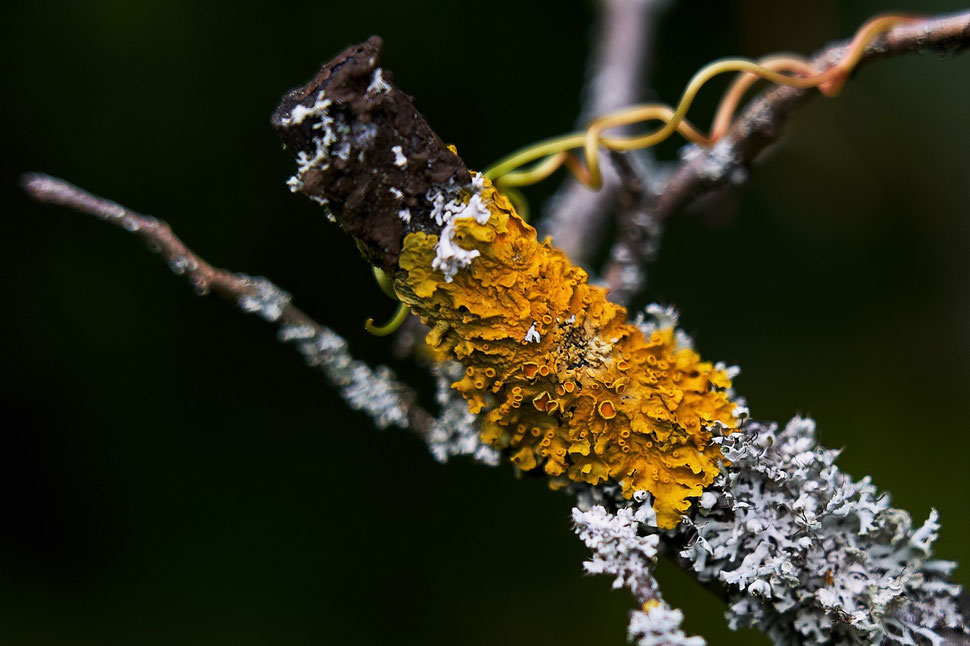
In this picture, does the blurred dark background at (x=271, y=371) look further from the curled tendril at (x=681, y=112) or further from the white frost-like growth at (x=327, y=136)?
the white frost-like growth at (x=327, y=136)

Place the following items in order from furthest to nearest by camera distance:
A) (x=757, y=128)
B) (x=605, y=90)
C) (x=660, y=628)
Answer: (x=605, y=90) → (x=757, y=128) → (x=660, y=628)

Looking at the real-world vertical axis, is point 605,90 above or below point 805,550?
above

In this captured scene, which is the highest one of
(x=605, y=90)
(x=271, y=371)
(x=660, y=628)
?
(x=605, y=90)

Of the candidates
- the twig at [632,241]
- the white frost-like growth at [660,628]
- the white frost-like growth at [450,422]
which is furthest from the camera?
the twig at [632,241]

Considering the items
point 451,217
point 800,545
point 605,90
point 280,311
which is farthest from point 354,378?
point 605,90

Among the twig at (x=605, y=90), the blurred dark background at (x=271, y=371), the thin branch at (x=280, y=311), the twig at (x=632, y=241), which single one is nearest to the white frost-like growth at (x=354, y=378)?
the thin branch at (x=280, y=311)

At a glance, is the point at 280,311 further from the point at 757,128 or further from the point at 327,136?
the point at 757,128

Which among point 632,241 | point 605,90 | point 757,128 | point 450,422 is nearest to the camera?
point 450,422
